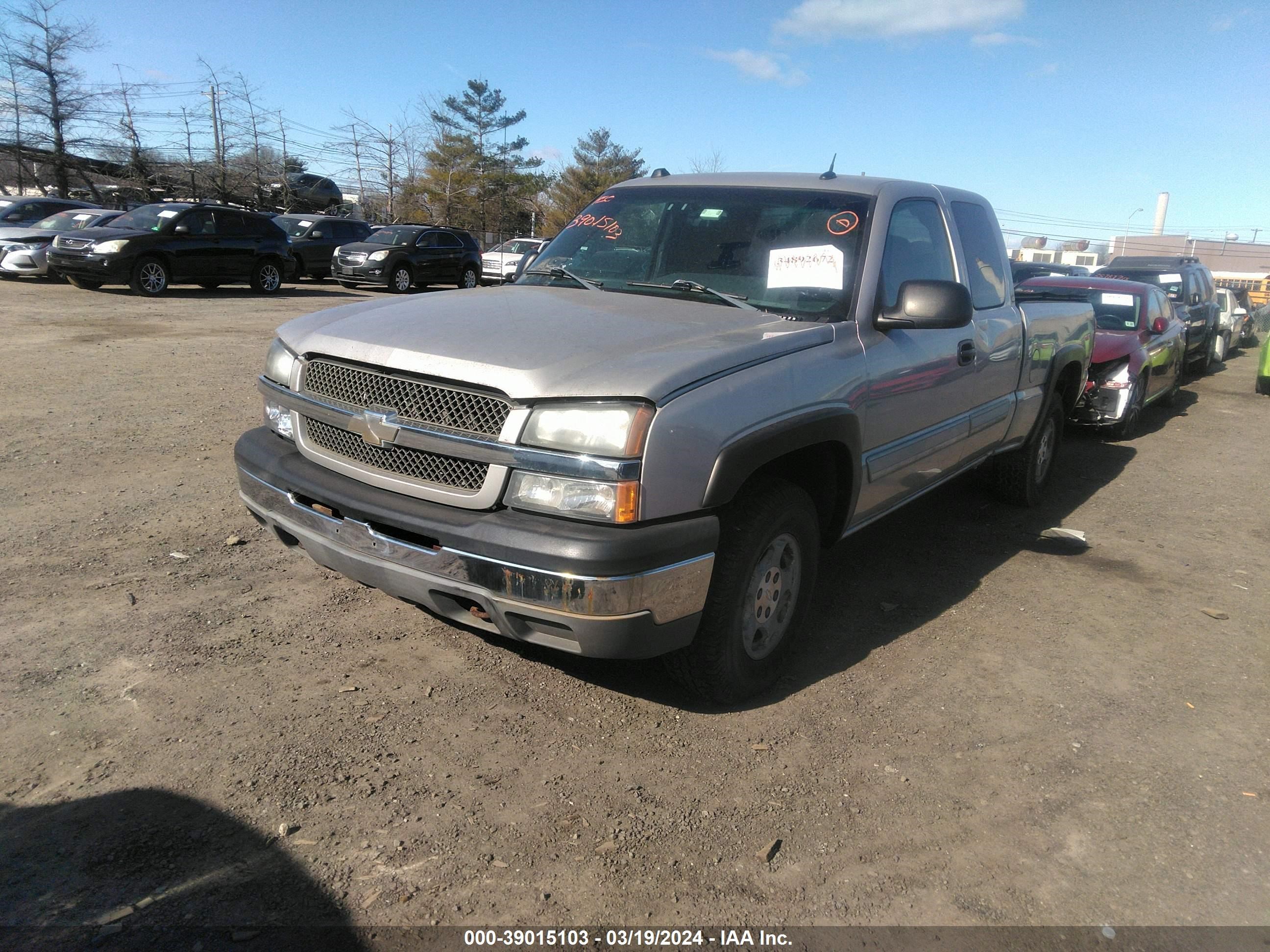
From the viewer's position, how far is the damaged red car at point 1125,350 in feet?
29.5

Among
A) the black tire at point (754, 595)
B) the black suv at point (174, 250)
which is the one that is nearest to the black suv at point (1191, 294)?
the black tire at point (754, 595)

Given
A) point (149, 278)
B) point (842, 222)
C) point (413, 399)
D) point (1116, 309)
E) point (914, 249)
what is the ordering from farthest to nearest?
point (149, 278), point (1116, 309), point (914, 249), point (842, 222), point (413, 399)

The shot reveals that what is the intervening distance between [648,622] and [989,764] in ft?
4.48

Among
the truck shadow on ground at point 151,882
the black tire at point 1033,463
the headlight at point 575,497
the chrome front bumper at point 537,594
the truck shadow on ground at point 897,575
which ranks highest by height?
the headlight at point 575,497

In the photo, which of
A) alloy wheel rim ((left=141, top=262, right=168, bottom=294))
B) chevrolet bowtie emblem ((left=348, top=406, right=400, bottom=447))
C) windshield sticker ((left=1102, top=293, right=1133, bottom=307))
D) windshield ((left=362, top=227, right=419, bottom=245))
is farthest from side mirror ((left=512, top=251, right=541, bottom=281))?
windshield ((left=362, top=227, right=419, bottom=245))

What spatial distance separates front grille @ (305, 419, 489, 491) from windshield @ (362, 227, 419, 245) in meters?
18.4

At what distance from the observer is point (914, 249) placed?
4.32 metres

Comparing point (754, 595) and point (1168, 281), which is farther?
point (1168, 281)

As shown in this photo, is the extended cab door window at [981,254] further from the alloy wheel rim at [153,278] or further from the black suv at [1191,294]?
the alloy wheel rim at [153,278]

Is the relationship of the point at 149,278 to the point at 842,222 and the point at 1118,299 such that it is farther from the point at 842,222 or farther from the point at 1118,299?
the point at 842,222

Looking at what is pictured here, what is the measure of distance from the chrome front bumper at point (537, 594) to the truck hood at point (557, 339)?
1.78 feet

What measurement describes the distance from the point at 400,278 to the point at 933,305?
1859 centimetres

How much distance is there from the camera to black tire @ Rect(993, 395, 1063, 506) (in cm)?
607

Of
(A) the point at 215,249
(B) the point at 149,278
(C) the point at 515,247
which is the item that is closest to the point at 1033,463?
(B) the point at 149,278
